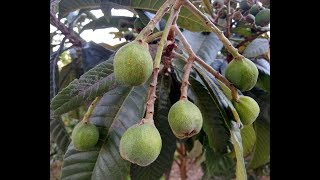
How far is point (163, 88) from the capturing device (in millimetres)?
1125

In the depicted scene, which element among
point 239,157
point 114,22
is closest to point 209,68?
point 239,157

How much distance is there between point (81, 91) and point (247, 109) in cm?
35

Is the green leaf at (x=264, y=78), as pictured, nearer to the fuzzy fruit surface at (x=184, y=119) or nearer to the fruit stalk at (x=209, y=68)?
the fruit stalk at (x=209, y=68)

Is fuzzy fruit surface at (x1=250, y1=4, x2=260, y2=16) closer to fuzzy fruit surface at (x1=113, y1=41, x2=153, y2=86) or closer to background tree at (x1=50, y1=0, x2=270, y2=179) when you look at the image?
background tree at (x1=50, y1=0, x2=270, y2=179)

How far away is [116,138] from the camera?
2.77 feet

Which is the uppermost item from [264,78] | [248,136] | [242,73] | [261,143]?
[242,73]

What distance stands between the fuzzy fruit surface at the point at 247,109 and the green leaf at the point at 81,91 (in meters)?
0.27

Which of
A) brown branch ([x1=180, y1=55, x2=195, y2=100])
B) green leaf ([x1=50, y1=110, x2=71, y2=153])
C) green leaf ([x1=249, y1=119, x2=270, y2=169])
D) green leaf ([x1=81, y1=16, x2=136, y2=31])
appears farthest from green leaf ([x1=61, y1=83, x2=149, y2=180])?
green leaf ([x1=249, y1=119, x2=270, y2=169])

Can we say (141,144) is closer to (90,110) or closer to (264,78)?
(90,110)

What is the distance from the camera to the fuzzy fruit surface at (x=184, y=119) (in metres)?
0.70

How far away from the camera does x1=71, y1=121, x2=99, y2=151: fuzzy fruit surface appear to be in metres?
0.80
